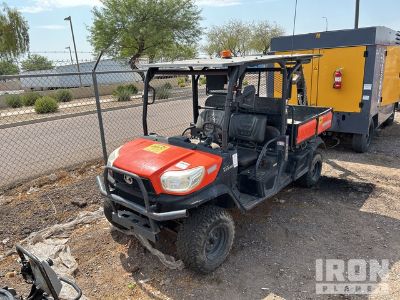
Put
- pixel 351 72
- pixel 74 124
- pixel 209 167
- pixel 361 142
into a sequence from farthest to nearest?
pixel 74 124, pixel 361 142, pixel 351 72, pixel 209 167

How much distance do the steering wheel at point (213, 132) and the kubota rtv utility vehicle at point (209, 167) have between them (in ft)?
0.04

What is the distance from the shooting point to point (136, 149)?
338 cm

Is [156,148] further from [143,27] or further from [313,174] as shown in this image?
[143,27]

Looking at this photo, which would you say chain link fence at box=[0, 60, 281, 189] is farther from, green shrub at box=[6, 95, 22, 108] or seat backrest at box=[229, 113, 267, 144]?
seat backrest at box=[229, 113, 267, 144]

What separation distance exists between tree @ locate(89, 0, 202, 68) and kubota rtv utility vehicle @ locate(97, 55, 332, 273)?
2068 centimetres

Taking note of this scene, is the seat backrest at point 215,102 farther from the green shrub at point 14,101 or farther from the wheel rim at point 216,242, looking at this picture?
the green shrub at point 14,101

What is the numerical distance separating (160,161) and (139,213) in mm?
575

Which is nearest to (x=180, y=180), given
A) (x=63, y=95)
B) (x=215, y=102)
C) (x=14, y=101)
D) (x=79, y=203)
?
(x=215, y=102)

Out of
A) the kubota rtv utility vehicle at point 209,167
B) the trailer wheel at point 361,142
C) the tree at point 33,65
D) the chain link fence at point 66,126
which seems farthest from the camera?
the tree at point 33,65

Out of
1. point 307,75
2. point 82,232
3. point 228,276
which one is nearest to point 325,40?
point 307,75

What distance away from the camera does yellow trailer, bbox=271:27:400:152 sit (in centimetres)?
617

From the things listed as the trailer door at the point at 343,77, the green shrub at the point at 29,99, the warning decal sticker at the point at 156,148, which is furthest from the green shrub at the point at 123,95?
the warning decal sticker at the point at 156,148

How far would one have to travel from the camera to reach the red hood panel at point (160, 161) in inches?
115

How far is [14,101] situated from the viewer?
15.1 m
